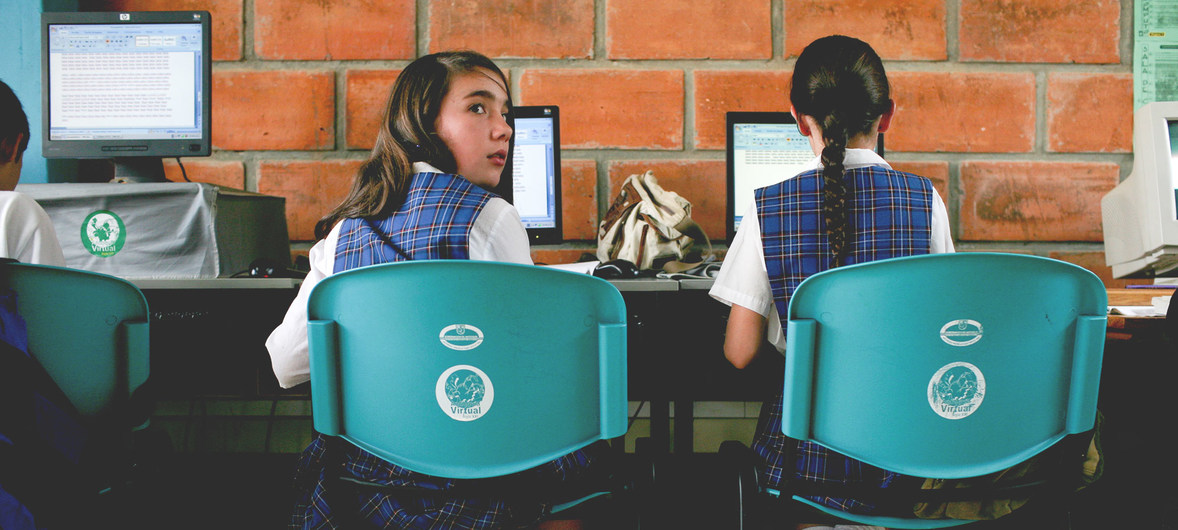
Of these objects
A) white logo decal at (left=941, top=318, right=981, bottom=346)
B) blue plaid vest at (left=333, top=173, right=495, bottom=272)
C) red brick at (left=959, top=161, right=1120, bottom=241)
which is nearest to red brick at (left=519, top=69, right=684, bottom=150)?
red brick at (left=959, top=161, right=1120, bottom=241)

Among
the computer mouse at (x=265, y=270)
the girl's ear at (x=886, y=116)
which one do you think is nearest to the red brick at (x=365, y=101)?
the computer mouse at (x=265, y=270)

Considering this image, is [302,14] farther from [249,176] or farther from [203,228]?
[203,228]

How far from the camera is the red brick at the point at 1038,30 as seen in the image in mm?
1779

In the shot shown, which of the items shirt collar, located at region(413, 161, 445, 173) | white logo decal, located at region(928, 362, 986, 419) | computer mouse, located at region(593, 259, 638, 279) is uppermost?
shirt collar, located at region(413, 161, 445, 173)

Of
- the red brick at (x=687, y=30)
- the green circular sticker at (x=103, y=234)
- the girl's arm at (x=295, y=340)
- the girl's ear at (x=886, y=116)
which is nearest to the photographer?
the girl's arm at (x=295, y=340)

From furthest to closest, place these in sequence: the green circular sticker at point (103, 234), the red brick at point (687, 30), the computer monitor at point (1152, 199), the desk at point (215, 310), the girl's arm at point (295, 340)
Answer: the red brick at point (687, 30) < the computer monitor at point (1152, 199) < the green circular sticker at point (103, 234) < the desk at point (215, 310) < the girl's arm at point (295, 340)

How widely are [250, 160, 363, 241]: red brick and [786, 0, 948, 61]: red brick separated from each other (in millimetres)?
1287

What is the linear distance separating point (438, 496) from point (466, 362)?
0.18 metres

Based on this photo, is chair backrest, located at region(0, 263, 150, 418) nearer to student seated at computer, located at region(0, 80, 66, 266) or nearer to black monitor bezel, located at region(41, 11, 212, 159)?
student seated at computer, located at region(0, 80, 66, 266)

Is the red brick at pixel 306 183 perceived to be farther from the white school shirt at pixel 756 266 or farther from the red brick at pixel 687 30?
the white school shirt at pixel 756 266

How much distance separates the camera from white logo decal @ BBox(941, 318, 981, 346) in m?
0.68

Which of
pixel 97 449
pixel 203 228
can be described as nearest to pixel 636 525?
pixel 97 449

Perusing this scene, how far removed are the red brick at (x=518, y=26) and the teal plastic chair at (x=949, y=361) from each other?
1.28 m

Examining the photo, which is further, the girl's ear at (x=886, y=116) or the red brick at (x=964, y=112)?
the red brick at (x=964, y=112)
